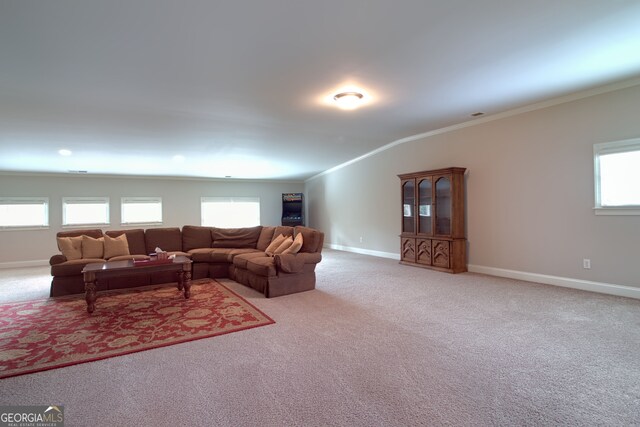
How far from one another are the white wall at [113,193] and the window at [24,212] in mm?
101

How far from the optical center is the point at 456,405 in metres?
1.88

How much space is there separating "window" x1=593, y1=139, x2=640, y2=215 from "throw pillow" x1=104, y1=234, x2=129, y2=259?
6.83 metres

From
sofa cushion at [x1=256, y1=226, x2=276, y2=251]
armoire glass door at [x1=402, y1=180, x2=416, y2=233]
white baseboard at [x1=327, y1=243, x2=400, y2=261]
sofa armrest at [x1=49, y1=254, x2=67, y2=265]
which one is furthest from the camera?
white baseboard at [x1=327, y1=243, x2=400, y2=261]

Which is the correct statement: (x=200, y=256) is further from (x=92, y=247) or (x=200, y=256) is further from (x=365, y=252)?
(x=365, y=252)

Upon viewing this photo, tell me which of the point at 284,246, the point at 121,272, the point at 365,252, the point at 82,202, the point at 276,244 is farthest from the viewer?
the point at 365,252

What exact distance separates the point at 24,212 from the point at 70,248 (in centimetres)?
381

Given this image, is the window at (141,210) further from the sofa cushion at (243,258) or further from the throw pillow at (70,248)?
the sofa cushion at (243,258)

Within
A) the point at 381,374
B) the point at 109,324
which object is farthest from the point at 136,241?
the point at 381,374

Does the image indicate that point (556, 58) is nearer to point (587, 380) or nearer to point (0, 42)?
point (587, 380)

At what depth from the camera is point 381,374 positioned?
7.38ft

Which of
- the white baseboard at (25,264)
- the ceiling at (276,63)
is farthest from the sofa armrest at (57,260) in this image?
the white baseboard at (25,264)

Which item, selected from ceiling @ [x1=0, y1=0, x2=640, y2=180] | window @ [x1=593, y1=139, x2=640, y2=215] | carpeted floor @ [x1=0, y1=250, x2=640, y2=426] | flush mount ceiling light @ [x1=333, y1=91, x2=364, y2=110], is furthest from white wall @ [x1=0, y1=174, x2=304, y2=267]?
window @ [x1=593, y1=139, x2=640, y2=215]

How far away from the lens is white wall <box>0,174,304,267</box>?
7.20 m

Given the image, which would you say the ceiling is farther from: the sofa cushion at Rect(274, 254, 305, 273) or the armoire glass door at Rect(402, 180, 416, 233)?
the sofa cushion at Rect(274, 254, 305, 273)
